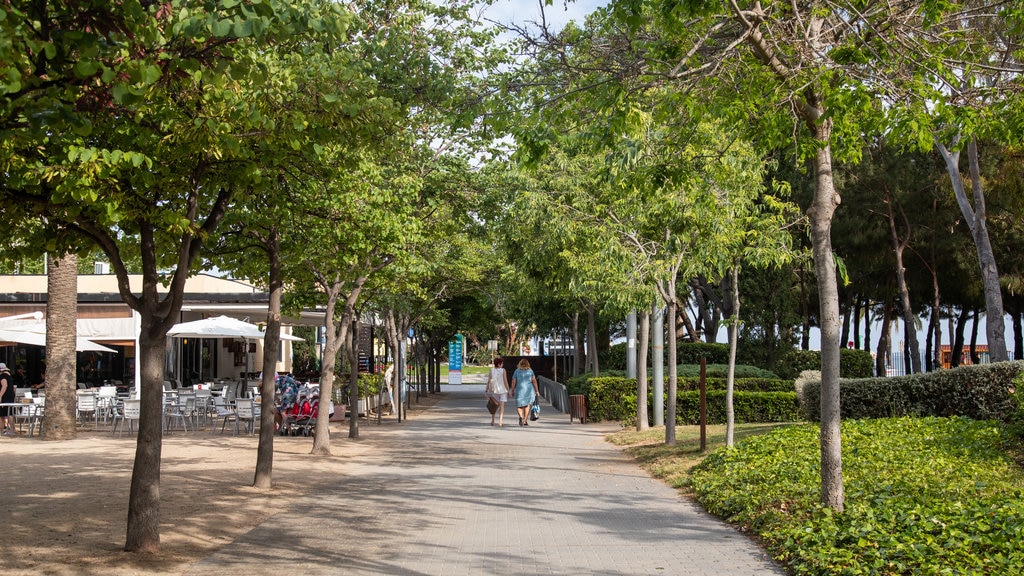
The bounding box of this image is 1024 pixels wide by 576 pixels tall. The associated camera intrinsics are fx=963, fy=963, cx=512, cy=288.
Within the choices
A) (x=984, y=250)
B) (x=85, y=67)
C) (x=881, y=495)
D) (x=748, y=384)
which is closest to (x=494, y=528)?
(x=881, y=495)

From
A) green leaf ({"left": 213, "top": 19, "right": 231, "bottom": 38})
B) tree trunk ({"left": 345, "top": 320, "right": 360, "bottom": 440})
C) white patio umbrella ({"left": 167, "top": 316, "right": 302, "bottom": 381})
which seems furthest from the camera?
white patio umbrella ({"left": 167, "top": 316, "right": 302, "bottom": 381})

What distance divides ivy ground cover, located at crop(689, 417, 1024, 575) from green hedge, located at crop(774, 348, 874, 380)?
54.3ft

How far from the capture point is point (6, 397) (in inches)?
843

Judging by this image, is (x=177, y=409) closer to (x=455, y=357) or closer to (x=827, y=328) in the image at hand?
(x=827, y=328)

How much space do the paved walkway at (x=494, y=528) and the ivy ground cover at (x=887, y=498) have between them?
0.40m

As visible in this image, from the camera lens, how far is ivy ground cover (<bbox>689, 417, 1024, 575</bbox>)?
6.45m

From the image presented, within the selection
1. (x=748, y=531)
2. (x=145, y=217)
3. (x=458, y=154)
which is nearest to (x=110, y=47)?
(x=145, y=217)

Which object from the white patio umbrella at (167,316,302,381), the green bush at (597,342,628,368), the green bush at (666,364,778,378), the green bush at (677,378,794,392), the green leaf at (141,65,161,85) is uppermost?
the green leaf at (141,65,161,85)

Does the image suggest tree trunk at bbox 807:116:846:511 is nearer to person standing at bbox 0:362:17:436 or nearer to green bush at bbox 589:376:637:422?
green bush at bbox 589:376:637:422

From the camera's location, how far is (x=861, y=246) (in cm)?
3186

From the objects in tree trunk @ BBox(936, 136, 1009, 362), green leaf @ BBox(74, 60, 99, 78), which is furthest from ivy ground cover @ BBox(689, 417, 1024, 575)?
tree trunk @ BBox(936, 136, 1009, 362)

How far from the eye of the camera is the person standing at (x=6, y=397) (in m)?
20.3

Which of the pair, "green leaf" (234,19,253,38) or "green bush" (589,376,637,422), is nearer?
"green leaf" (234,19,253,38)

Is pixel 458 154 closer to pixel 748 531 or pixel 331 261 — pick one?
pixel 331 261
